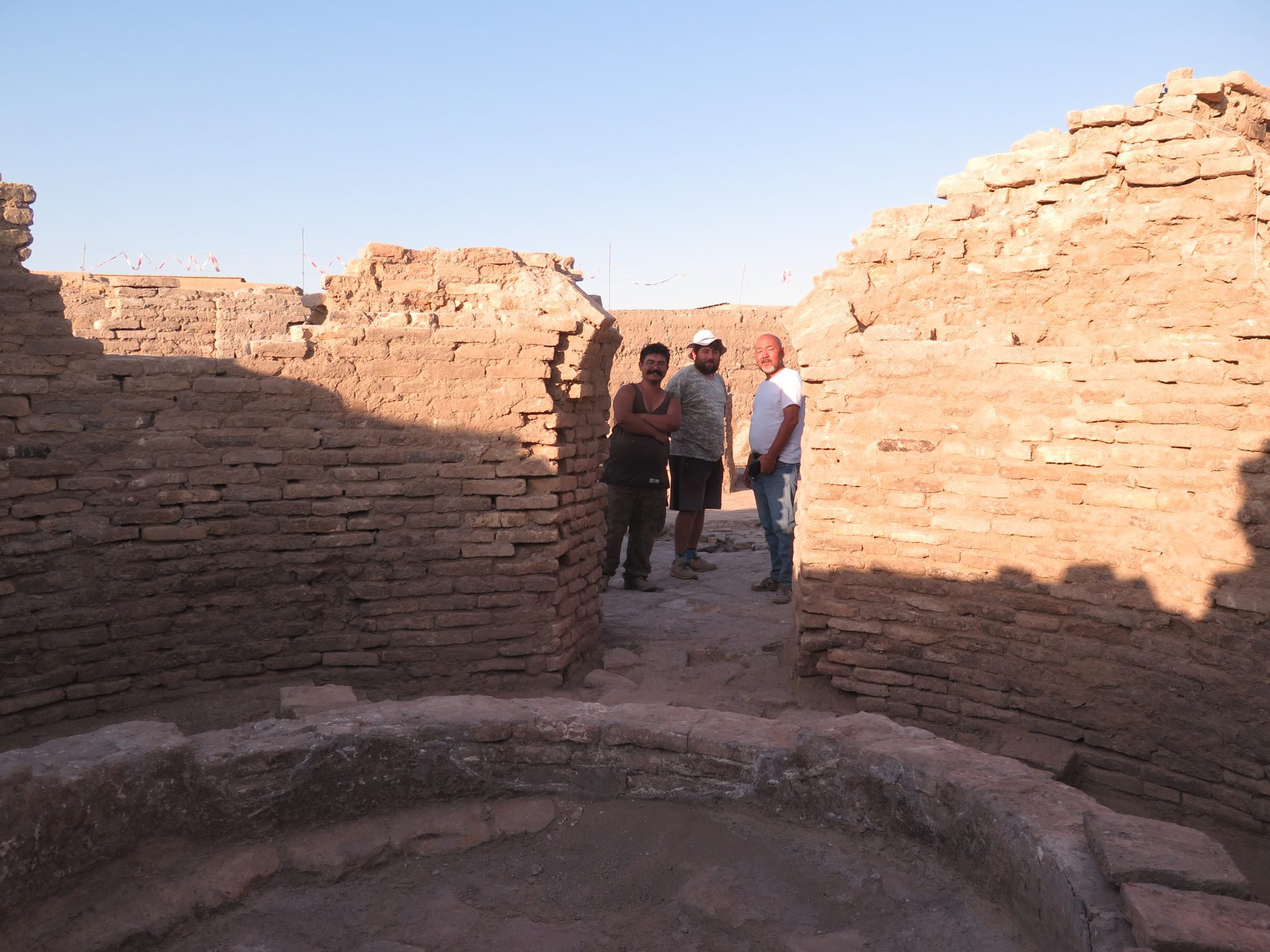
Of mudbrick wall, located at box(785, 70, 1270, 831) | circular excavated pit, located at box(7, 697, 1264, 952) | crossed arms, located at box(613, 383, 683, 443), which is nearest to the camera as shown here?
circular excavated pit, located at box(7, 697, 1264, 952)

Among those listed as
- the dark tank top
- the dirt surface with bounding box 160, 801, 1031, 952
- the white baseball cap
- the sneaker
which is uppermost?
the white baseball cap

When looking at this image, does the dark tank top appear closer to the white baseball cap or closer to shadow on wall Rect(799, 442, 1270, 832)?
the white baseball cap

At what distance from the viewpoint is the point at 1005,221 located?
16.2ft

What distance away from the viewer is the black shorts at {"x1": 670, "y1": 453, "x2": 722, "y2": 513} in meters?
8.04

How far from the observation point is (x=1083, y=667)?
4.39 metres

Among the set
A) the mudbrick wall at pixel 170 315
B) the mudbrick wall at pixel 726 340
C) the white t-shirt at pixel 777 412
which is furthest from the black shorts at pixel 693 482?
the mudbrick wall at pixel 726 340

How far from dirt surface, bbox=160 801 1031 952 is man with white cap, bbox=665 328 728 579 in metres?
4.75

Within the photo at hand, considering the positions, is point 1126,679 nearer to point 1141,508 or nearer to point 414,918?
point 1141,508

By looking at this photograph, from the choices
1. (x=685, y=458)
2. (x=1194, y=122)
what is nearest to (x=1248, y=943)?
(x=1194, y=122)

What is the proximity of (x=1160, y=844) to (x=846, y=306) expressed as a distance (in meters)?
3.34

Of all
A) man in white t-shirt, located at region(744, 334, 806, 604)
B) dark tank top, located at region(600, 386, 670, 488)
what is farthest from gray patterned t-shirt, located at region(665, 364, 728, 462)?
man in white t-shirt, located at region(744, 334, 806, 604)

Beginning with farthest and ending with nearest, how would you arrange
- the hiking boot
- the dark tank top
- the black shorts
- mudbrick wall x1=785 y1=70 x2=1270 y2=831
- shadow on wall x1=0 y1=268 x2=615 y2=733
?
the hiking boot → the black shorts → the dark tank top → shadow on wall x1=0 y1=268 x2=615 y2=733 → mudbrick wall x1=785 y1=70 x2=1270 y2=831

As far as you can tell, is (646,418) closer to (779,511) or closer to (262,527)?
(779,511)

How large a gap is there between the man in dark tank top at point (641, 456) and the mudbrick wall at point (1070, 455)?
211 centimetres
